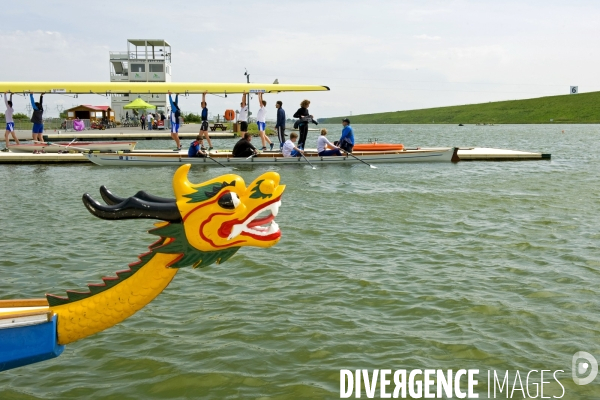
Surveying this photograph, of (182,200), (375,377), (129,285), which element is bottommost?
(375,377)

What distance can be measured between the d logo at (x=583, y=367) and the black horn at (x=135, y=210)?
432 cm

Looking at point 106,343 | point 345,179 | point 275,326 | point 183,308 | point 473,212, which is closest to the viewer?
point 106,343

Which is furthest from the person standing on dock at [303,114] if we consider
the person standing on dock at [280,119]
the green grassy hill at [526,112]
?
the green grassy hill at [526,112]

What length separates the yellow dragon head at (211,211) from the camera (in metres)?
3.95

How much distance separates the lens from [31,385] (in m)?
5.61

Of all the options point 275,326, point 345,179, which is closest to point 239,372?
point 275,326

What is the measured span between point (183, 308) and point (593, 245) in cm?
750

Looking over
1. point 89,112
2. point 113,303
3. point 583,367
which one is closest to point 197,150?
point 583,367

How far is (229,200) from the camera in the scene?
3932mm

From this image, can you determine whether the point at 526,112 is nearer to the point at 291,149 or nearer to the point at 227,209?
the point at 291,149

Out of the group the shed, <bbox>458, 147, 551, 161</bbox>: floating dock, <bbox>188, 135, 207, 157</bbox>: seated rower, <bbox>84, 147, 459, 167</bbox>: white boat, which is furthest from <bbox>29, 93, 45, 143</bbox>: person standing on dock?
the shed

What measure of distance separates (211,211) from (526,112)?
153 metres

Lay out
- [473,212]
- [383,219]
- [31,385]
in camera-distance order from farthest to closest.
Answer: [473,212], [383,219], [31,385]

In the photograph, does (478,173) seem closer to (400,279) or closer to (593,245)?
(593,245)
